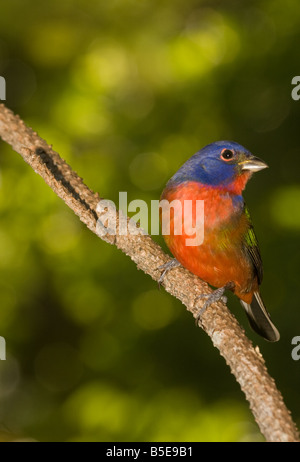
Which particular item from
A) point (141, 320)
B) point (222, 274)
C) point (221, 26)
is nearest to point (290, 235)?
point (222, 274)

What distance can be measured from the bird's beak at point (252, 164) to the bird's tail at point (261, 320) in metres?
1.13

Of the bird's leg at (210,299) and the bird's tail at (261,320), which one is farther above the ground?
the bird's tail at (261,320)

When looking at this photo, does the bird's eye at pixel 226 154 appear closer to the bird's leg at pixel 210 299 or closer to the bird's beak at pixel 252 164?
the bird's beak at pixel 252 164

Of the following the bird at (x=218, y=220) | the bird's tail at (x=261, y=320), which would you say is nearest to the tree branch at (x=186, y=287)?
the bird at (x=218, y=220)

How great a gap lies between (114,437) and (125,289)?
1.34 m

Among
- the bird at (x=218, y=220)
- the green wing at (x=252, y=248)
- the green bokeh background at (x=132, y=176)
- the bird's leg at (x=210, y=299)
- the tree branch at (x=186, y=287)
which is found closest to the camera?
the tree branch at (x=186, y=287)

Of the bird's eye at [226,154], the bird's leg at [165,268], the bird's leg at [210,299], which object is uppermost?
the bird's eye at [226,154]

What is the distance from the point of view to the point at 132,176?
18.5 ft

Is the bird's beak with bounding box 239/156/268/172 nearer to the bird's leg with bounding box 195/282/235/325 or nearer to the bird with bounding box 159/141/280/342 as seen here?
the bird with bounding box 159/141/280/342

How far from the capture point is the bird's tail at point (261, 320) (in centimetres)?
497

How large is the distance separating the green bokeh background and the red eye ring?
2.95 ft

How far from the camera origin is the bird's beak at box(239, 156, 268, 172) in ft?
14.9

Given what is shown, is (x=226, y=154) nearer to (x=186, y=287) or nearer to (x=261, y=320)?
(x=186, y=287)

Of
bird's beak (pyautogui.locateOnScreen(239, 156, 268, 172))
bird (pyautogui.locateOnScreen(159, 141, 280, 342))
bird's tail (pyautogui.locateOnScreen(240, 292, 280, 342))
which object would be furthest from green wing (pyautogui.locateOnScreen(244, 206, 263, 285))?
bird's tail (pyautogui.locateOnScreen(240, 292, 280, 342))
